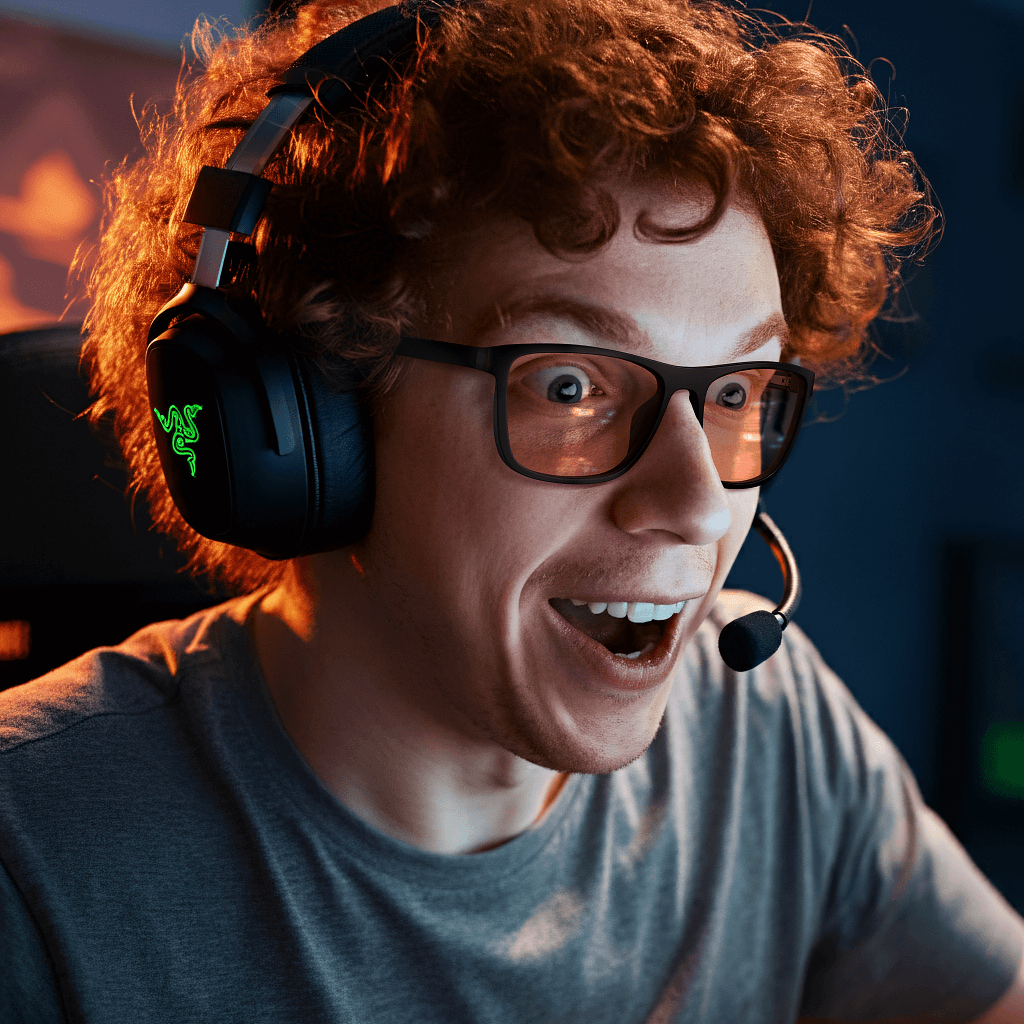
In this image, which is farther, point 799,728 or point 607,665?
point 799,728

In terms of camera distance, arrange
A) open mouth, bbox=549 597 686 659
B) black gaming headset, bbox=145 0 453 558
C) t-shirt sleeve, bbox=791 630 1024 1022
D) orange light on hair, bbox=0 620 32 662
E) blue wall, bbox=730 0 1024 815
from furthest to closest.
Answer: blue wall, bbox=730 0 1024 815, t-shirt sleeve, bbox=791 630 1024 1022, orange light on hair, bbox=0 620 32 662, open mouth, bbox=549 597 686 659, black gaming headset, bbox=145 0 453 558

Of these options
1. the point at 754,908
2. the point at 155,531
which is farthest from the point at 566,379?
the point at 754,908

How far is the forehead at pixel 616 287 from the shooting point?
27.9 inches

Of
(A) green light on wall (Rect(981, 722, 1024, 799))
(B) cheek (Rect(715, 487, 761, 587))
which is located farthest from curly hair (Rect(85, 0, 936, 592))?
(A) green light on wall (Rect(981, 722, 1024, 799))

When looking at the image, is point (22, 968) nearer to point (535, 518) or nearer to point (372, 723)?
point (372, 723)

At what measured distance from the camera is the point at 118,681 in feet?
2.89

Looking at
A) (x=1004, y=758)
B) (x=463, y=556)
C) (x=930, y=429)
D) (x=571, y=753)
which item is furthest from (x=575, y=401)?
(x=1004, y=758)

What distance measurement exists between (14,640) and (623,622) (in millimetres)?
673

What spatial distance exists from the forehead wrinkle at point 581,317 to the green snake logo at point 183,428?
0.78ft

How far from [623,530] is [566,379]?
132mm

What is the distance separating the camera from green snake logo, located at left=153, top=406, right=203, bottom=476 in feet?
2.28

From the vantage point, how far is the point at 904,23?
6.64ft

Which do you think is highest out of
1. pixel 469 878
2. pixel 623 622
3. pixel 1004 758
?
pixel 623 622

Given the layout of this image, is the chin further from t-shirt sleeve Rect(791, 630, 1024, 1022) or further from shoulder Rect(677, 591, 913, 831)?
t-shirt sleeve Rect(791, 630, 1024, 1022)
